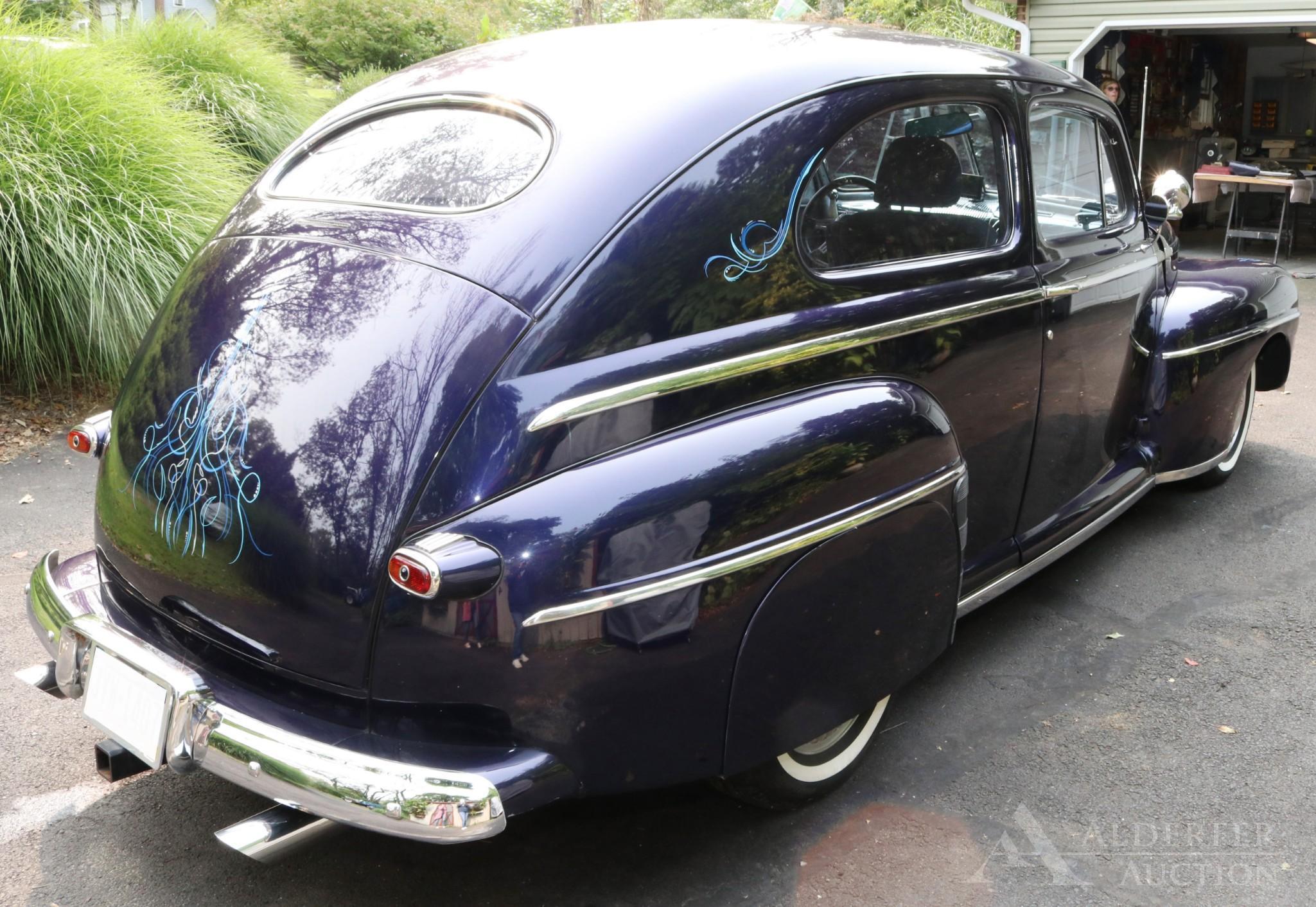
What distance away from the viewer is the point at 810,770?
270 centimetres

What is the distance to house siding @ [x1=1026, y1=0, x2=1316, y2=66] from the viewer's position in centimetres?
1048

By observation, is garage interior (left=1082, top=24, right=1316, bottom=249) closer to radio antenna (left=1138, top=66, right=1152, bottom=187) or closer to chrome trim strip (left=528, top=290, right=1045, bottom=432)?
radio antenna (left=1138, top=66, right=1152, bottom=187)

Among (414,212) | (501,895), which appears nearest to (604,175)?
(414,212)

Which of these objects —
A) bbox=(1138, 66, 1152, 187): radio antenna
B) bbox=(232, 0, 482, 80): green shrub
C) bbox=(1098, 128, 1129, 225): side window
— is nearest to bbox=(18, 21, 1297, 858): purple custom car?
bbox=(1098, 128, 1129, 225): side window

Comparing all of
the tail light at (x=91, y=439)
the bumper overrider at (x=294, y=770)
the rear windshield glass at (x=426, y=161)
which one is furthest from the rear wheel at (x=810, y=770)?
the tail light at (x=91, y=439)

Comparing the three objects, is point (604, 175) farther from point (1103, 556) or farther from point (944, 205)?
point (1103, 556)

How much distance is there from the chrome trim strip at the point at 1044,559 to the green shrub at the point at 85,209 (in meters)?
4.37

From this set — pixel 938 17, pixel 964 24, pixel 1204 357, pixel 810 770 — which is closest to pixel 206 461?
pixel 810 770

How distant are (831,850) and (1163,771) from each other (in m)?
0.98

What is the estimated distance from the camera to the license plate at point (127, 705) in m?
2.16

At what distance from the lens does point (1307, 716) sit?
125 inches

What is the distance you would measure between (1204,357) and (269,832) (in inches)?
138

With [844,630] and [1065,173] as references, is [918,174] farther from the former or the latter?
[844,630]

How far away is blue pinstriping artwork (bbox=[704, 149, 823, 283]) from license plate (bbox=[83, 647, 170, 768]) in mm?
1413
